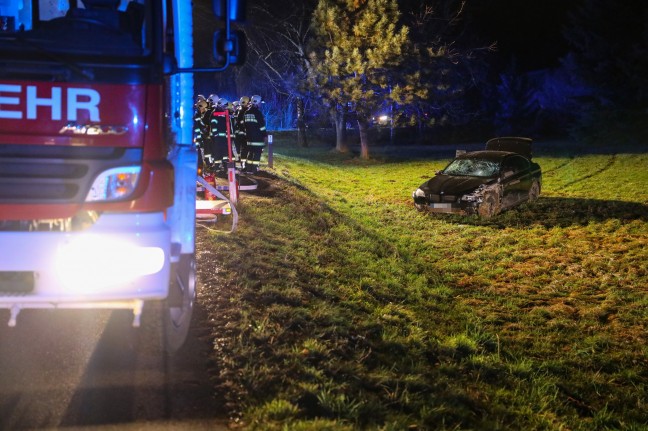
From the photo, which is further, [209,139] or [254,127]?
[209,139]

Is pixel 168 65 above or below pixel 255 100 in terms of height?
below

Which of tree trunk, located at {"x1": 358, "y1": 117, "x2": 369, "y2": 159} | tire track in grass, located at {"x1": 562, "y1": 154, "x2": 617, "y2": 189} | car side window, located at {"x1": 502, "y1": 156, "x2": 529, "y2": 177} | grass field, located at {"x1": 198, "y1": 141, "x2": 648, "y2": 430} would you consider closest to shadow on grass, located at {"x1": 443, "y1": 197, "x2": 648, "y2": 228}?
grass field, located at {"x1": 198, "y1": 141, "x2": 648, "y2": 430}

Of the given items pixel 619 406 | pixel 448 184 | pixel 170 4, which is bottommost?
pixel 619 406

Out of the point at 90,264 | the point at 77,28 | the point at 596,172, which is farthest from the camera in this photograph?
the point at 596,172

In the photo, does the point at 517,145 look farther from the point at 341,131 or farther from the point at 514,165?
the point at 341,131

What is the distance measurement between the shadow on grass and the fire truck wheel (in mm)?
8650

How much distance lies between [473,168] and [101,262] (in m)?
10.8

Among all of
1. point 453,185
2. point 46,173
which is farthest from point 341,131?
point 46,173

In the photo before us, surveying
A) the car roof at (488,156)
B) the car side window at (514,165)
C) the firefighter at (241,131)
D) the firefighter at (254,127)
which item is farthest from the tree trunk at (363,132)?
the firefighter at (254,127)

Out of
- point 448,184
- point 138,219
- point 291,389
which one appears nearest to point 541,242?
point 448,184

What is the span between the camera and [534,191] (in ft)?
47.1

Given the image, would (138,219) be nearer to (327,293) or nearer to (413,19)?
(327,293)

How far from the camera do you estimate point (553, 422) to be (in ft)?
13.7

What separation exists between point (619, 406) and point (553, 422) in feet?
2.68
